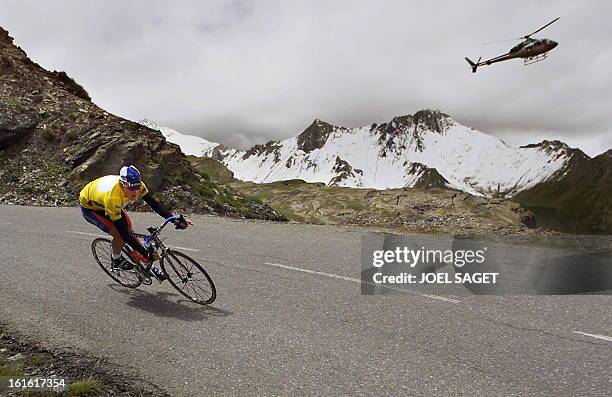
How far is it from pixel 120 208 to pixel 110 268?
6.02 ft

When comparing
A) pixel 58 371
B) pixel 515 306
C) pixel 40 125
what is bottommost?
pixel 58 371

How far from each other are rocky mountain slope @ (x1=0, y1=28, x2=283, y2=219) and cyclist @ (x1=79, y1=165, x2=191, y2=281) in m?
13.9

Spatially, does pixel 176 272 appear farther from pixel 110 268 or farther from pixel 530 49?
pixel 530 49

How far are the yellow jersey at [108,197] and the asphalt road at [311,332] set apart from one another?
150cm

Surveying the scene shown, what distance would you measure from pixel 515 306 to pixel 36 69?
34975 millimetres

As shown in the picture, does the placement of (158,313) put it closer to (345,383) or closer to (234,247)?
(345,383)

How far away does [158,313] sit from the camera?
6930mm

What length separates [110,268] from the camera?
837cm

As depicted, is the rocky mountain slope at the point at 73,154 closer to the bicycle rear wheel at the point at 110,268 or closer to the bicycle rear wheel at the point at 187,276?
the bicycle rear wheel at the point at 110,268

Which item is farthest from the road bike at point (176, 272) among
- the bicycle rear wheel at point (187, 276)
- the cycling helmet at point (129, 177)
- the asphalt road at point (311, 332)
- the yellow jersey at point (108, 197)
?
the cycling helmet at point (129, 177)

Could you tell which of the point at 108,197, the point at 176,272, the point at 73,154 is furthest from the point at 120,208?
the point at 73,154

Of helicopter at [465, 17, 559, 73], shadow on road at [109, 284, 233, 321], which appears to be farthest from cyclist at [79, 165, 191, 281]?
helicopter at [465, 17, 559, 73]

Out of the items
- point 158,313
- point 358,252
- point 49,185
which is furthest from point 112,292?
point 49,185

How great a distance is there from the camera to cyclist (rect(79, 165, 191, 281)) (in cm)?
704
